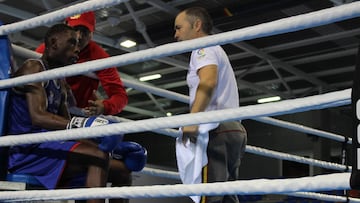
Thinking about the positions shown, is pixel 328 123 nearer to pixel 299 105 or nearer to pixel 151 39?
pixel 151 39

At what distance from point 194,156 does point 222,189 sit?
617mm

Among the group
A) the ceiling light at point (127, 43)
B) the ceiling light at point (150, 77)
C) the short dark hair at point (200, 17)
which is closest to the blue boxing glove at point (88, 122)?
the short dark hair at point (200, 17)

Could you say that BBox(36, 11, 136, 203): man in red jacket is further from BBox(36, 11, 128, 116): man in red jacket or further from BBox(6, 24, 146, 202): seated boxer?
BBox(6, 24, 146, 202): seated boxer

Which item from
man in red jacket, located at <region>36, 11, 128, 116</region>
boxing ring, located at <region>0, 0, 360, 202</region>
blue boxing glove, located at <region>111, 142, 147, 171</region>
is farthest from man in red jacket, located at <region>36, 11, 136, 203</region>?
boxing ring, located at <region>0, 0, 360, 202</region>

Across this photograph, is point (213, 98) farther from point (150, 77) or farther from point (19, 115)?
point (150, 77)

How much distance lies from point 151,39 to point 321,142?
3.90m

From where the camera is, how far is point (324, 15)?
1.13m

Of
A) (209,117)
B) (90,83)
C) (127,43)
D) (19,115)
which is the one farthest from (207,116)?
(127,43)

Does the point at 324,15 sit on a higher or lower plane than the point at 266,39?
lower

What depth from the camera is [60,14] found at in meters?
1.62

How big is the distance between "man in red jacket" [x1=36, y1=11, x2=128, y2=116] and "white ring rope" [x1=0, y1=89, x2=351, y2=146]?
0.80 m

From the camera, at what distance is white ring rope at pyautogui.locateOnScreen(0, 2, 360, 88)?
1108 mm

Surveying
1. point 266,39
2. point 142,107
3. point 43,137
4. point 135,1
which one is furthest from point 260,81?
point 43,137

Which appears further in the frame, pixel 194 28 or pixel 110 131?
pixel 194 28
